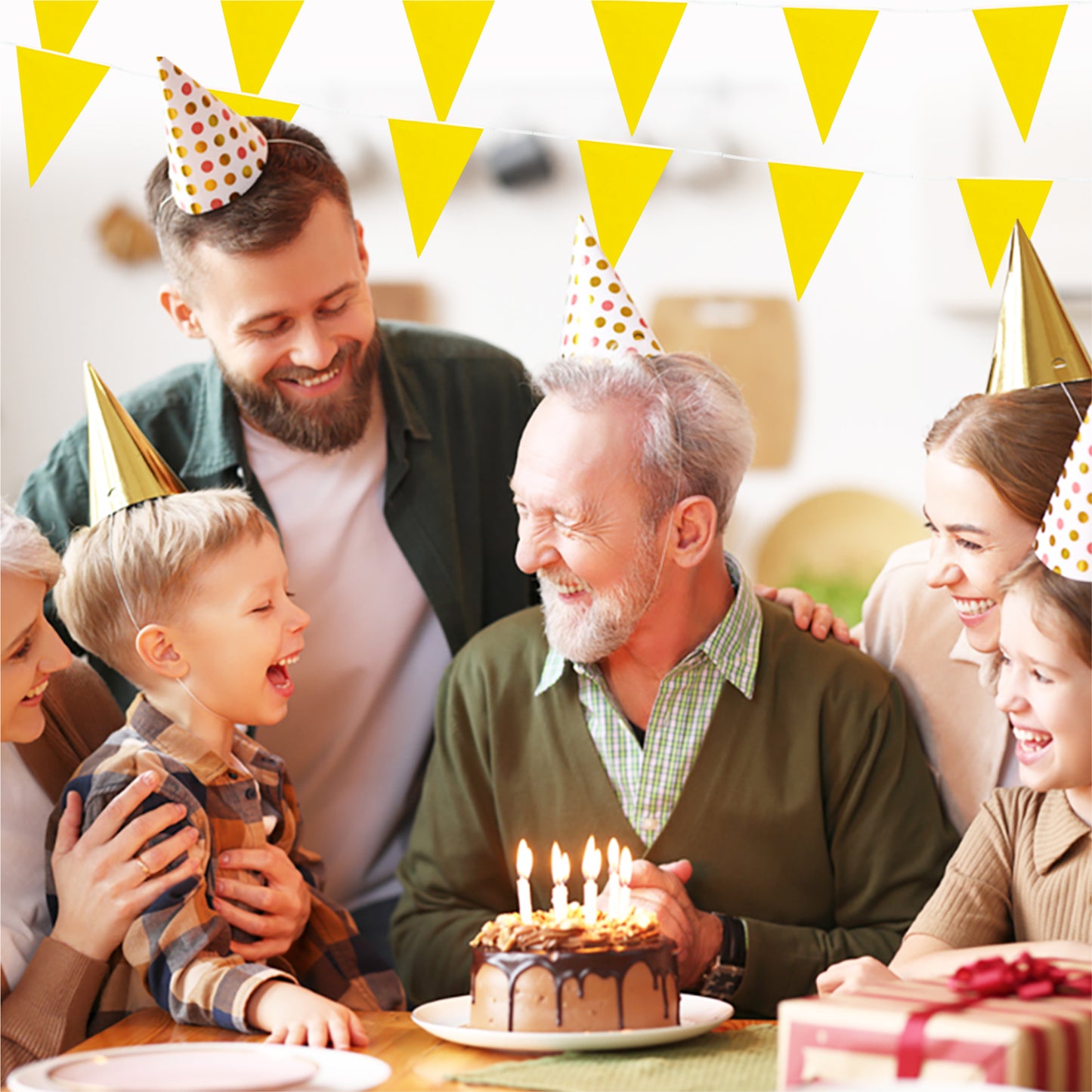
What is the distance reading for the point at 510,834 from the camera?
1.94 metres

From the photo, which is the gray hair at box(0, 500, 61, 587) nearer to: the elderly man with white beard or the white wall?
the elderly man with white beard

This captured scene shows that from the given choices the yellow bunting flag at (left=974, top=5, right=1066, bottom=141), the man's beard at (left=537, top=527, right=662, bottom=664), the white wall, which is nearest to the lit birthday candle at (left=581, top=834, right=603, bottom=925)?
the man's beard at (left=537, top=527, right=662, bottom=664)

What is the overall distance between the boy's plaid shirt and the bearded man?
34 cm

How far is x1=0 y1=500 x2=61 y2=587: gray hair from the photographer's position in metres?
1.62

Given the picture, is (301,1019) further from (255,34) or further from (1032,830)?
(255,34)

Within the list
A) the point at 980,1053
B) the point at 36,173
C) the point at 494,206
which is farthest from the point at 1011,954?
the point at 494,206

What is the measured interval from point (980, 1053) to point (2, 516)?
1.25 m

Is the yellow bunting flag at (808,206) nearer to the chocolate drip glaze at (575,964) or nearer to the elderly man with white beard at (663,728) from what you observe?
the elderly man with white beard at (663,728)

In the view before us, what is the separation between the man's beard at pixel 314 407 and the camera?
2.07 metres

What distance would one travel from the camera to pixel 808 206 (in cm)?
196

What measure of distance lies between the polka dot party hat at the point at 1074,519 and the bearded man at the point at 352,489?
1.00 meters

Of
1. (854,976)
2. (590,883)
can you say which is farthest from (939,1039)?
(590,883)

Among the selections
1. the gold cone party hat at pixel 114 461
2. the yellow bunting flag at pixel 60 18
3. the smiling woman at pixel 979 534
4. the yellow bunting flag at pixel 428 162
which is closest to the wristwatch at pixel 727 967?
the smiling woman at pixel 979 534

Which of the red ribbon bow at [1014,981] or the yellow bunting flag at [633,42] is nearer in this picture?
the red ribbon bow at [1014,981]
